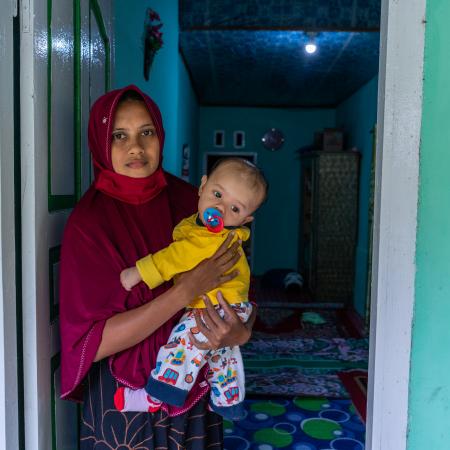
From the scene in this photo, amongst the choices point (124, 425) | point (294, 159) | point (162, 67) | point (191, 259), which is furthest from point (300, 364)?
point (294, 159)

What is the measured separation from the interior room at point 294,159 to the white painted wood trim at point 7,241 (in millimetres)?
732

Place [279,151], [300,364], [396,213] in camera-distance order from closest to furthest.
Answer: [396,213] < [300,364] < [279,151]

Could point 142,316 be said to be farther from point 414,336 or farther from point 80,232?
point 414,336

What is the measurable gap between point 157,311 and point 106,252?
0.63ft

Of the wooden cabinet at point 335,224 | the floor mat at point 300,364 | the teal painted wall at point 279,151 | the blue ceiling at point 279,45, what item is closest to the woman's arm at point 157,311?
the floor mat at point 300,364

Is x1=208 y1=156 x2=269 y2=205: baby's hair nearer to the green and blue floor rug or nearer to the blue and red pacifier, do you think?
the blue and red pacifier

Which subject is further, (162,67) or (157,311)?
(162,67)

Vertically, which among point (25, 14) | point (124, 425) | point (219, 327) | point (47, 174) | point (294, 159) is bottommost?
point (124, 425)

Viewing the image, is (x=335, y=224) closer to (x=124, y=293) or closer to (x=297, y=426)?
(x=297, y=426)

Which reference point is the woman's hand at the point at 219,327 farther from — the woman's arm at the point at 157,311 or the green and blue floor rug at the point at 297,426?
the green and blue floor rug at the point at 297,426

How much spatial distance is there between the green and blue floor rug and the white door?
1316 mm

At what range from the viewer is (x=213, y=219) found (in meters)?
1.29

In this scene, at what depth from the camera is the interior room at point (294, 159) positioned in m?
3.17

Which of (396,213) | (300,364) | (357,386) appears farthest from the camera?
(300,364)
